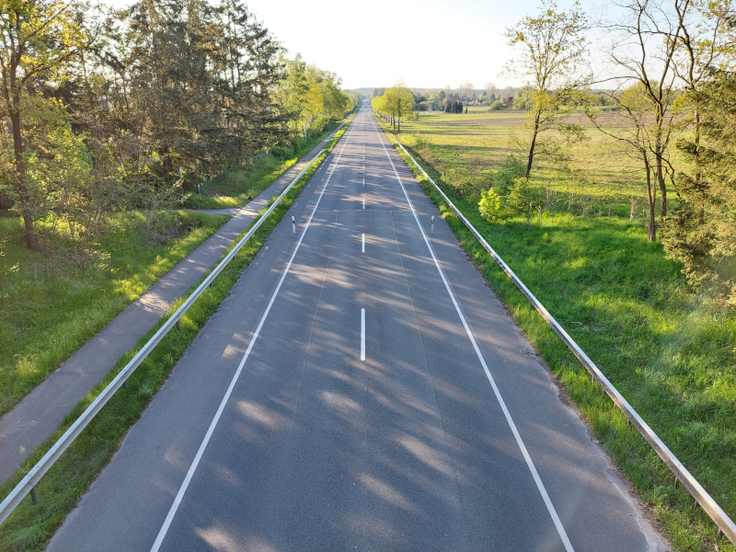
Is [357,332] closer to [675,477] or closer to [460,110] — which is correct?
[675,477]

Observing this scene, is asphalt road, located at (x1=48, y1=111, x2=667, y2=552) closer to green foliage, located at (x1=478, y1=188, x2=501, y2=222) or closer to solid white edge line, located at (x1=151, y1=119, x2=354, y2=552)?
solid white edge line, located at (x1=151, y1=119, x2=354, y2=552)

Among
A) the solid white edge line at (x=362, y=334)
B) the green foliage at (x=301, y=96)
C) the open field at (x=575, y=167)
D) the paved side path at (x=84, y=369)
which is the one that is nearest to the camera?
the paved side path at (x=84, y=369)

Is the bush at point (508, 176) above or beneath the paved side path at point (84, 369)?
above

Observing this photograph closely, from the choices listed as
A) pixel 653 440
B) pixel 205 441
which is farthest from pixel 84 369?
pixel 653 440

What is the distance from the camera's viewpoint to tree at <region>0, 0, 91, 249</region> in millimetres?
12368

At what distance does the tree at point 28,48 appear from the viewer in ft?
40.6

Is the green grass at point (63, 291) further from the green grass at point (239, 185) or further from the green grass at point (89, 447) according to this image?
the green grass at point (239, 185)

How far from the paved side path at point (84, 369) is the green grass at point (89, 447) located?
1.19 ft

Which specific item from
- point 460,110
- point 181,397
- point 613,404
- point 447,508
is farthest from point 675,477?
point 460,110

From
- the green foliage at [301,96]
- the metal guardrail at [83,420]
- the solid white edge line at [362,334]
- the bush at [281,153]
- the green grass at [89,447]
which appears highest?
the green foliage at [301,96]

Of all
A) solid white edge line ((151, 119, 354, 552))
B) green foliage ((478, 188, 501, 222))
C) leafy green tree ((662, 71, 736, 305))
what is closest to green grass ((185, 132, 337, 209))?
solid white edge line ((151, 119, 354, 552))

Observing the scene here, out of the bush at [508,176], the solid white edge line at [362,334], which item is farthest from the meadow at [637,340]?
the solid white edge line at [362,334]

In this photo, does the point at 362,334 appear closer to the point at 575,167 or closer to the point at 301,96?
the point at 575,167

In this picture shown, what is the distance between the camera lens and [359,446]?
6.92 metres
